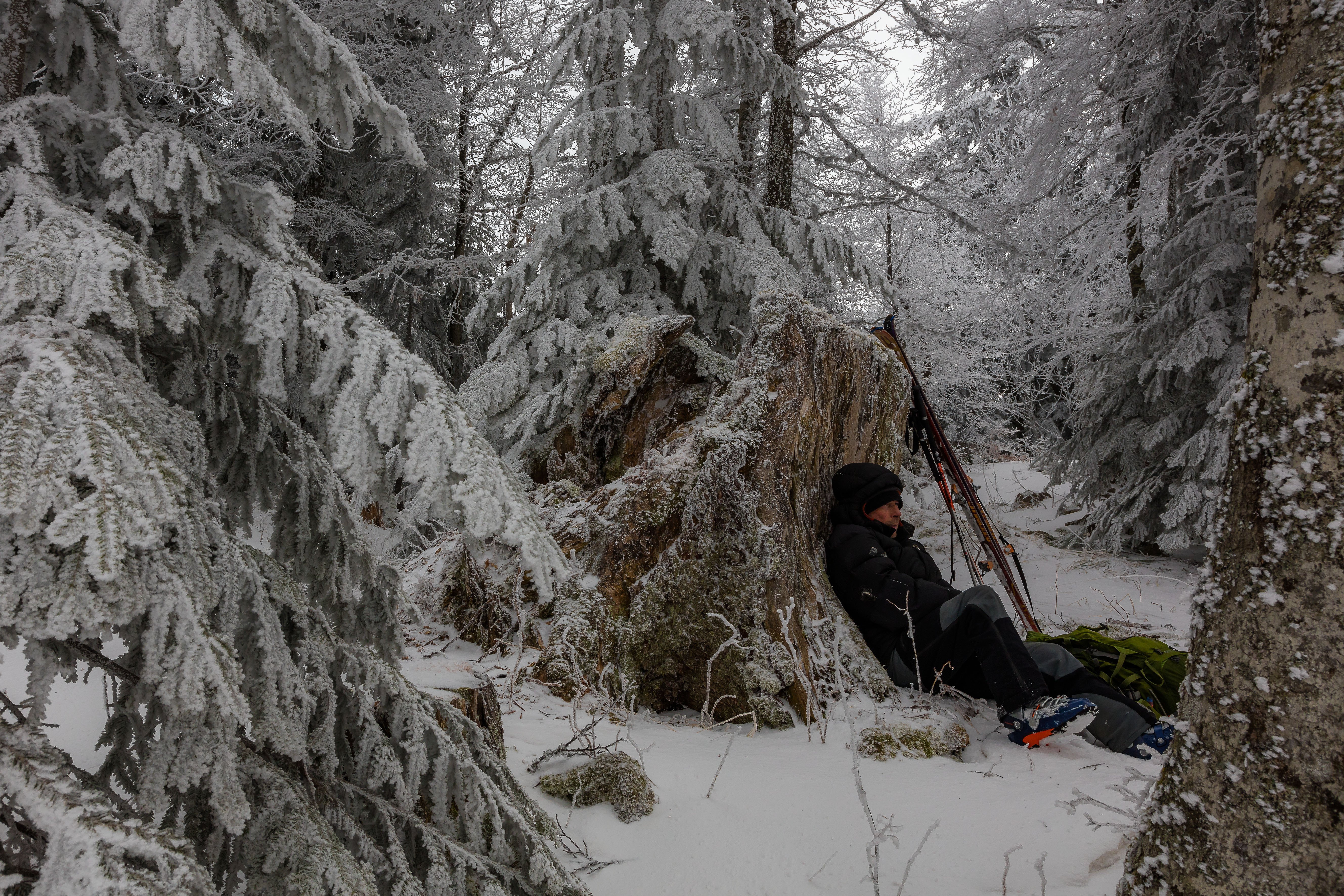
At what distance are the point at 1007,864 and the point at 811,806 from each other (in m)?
0.76

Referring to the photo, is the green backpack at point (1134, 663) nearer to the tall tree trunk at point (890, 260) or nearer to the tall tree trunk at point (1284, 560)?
the tall tree trunk at point (1284, 560)

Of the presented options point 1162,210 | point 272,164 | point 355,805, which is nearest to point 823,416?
point 355,805

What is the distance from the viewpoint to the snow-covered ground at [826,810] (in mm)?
2172

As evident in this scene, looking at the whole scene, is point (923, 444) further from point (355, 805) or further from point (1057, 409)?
point (1057, 409)

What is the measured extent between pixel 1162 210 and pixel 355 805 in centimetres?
1221

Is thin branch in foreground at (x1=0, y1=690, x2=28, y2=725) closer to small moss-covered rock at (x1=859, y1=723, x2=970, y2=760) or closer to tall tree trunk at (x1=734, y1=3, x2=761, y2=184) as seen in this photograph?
small moss-covered rock at (x1=859, y1=723, x2=970, y2=760)

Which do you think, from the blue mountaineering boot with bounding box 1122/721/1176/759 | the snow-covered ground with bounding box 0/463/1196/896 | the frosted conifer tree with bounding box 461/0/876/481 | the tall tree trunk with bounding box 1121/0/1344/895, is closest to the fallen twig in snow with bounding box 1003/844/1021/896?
the snow-covered ground with bounding box 0/463/1196/896

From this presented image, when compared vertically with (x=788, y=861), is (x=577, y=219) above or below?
above

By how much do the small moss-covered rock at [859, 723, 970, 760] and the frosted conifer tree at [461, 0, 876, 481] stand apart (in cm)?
385

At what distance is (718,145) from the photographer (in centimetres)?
731

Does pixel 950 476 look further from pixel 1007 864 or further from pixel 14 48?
pixel 14 48

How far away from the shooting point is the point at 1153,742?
11.0 ft

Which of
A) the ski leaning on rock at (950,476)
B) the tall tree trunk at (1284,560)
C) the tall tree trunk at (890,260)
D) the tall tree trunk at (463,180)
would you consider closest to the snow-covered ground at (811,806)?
the tall tree trunk at (1284,560)

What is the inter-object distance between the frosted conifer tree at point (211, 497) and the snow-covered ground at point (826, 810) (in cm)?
62
